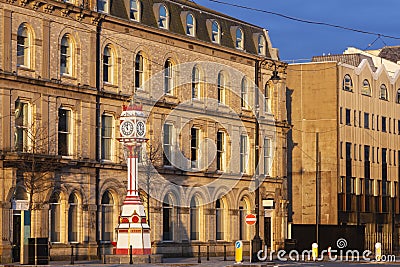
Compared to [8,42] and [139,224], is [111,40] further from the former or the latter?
[139,224]

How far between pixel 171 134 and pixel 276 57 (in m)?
15.1

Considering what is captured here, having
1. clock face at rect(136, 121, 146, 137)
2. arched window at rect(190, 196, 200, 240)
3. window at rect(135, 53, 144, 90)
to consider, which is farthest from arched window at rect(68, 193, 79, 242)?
arched window at rect(190, 196, 200, 240)

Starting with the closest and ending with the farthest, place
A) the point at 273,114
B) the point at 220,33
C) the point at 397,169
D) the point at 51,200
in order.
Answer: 1. the point at 51,200
2. the point at 220,33
3. the point at 273,114
4. the point at 397,169

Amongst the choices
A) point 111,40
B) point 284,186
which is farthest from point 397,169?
point 111,40

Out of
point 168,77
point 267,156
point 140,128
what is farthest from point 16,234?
point 267,156

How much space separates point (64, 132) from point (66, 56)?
405 cm

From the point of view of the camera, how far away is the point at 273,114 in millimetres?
77250

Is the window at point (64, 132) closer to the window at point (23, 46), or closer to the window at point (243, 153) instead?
the window at point (23, 46)

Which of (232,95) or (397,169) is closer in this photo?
(232,95)

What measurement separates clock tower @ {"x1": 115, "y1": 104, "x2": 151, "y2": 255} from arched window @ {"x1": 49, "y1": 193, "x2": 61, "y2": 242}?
555 centimetres

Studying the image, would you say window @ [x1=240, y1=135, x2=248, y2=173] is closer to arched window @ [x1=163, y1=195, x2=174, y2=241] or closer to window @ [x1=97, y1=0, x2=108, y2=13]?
arched window @ [x1=163, y1=195, x2=174, y2=241]

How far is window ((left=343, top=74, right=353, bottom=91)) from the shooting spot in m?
89.6

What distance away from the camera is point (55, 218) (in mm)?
57000

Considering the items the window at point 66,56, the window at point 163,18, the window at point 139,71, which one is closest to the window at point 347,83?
the window at point 163,18
